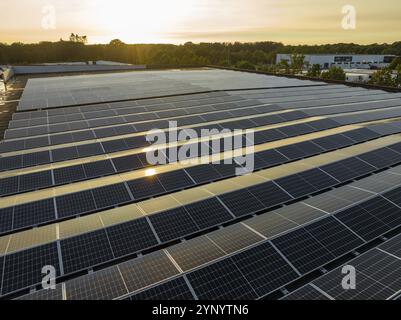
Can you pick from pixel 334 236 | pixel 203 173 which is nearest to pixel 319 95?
pixel 203 173

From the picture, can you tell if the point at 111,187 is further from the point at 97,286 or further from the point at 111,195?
the point at 97,286

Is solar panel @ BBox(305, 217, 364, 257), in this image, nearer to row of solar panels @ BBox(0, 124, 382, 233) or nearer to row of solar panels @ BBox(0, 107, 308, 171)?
row of solar panels @ BBox(0, 124, 382, 233)

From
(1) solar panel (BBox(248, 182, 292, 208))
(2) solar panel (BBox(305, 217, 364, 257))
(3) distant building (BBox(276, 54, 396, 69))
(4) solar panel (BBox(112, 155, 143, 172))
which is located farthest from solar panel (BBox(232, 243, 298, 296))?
(3) distant building (BBox(276, 54, 396, 69))

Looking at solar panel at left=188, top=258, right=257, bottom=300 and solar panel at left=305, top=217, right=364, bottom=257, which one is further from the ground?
solar panel at left=305, top=217, right=364, bottom=257

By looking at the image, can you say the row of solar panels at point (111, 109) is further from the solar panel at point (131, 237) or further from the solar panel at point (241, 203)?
the solar panel at point (131, 237)

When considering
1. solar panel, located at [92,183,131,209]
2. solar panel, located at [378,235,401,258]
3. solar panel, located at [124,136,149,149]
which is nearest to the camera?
solar panel, located at [378,235,401,258]
